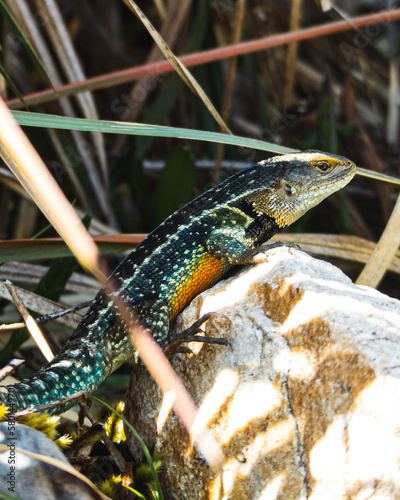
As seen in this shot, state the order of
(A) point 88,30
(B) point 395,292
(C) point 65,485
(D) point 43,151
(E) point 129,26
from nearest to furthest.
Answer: (C) point 65,485 → (B) point 395,292 → (D) point 43,151 → (A) point 88,30 → (E) point 129,26

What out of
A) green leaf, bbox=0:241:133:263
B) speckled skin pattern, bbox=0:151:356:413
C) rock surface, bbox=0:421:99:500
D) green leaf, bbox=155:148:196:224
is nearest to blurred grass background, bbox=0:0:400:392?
green leaf, bbox=155:148:196:224

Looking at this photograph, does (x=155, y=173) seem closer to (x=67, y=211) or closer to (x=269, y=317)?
(x=269, y=317)

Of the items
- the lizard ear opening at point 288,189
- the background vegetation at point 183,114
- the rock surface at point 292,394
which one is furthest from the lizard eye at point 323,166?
the rock surface at point 292,394

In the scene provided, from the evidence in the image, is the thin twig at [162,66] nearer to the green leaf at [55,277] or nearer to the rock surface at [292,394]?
the green leaf at [55,277]

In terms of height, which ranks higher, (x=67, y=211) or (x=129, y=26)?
(x=129, y=26)

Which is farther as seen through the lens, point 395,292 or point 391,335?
point 395,292

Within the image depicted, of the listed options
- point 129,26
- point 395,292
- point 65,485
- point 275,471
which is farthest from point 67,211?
point 129,26
